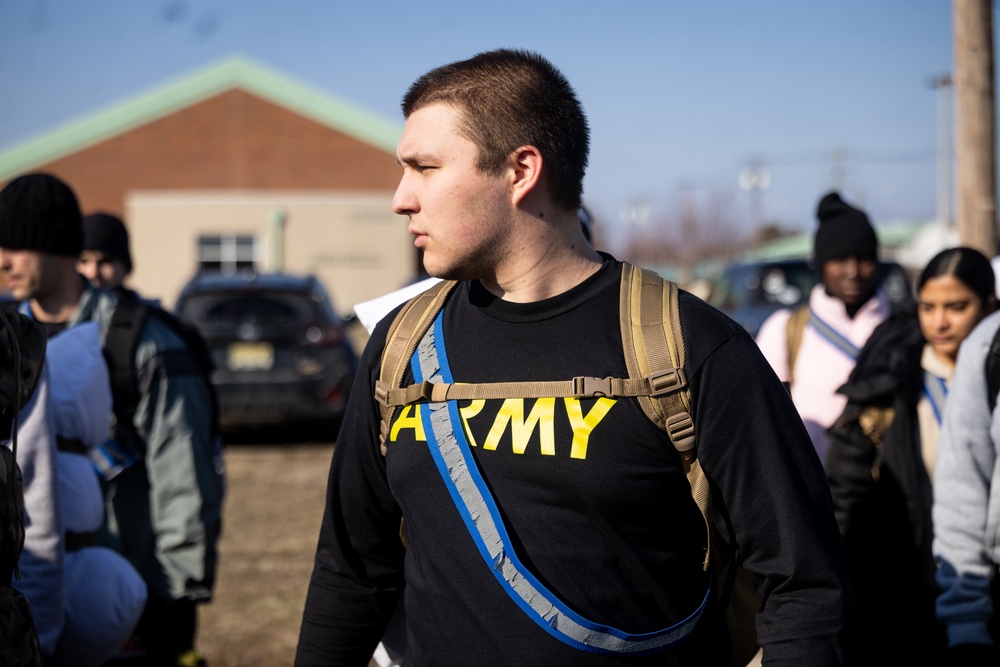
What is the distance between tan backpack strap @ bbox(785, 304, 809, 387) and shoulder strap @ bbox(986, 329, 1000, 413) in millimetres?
1830

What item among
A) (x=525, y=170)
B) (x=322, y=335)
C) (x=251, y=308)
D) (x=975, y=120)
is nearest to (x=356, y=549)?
(x=525, y=170)

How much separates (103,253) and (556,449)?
3.62 metres

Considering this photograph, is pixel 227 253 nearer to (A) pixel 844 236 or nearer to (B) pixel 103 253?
(B) pixel 103 253

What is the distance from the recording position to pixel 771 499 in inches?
79.6

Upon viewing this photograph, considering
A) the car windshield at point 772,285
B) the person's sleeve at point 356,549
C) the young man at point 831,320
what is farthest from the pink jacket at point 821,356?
the car windshield at point 772,285

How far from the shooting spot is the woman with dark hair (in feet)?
12.8

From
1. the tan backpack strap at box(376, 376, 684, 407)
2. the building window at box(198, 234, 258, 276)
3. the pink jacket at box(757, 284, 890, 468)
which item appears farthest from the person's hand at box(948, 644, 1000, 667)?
the building window at box(198, 234, 258, 276)

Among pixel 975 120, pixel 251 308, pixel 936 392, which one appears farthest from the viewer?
pixel 251 308

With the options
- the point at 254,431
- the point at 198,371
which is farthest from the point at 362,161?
the point at 198,371

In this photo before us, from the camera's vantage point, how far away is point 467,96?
2.20 m

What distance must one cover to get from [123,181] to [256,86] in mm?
4848

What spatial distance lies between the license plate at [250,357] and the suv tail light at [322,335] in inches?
15.6

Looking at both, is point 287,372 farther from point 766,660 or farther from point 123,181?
point 123,181

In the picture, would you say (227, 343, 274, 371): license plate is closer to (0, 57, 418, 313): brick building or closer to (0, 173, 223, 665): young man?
(0, 173, 223, 665): young man
